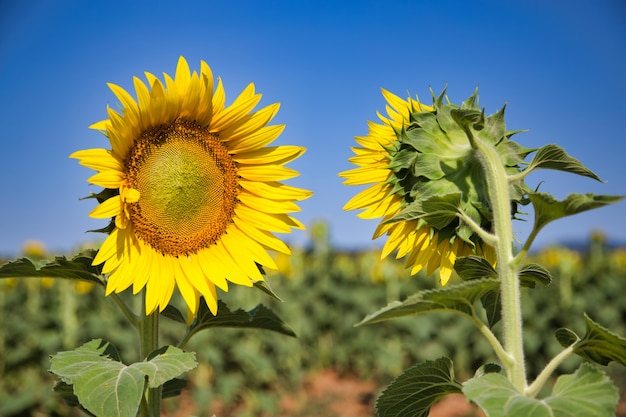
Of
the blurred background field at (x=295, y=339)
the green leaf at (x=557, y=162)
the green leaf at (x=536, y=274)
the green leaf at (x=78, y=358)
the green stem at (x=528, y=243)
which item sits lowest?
the blurred background field at (x=295, y=339)

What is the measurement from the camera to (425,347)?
893 centimetres

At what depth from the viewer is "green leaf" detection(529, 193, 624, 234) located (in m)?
1.05

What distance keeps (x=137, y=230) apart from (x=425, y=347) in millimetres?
7939

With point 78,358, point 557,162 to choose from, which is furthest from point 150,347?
point 557,162

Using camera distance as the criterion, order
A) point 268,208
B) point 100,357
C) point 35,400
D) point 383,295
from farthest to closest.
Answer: point 383,295
point 35,400
point 268,208
point 100,357

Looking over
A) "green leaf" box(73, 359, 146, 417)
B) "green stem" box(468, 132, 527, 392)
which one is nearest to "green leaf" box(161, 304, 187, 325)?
"green leaf" box(73, 359, 146, 417)

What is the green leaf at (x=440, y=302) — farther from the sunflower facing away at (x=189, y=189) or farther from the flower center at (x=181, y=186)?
the flower center at (x=181, y=186)

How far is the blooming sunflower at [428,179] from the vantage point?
135cm

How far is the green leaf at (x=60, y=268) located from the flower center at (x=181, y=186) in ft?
0.41

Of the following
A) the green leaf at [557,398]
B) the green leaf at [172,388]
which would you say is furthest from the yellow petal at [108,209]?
the green leaf at [557,398]

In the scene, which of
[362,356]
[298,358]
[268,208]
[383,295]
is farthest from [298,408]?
[268,208]

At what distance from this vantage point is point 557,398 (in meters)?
1.02

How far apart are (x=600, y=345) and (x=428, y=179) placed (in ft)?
1.54

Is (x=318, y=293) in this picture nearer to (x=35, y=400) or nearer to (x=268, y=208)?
(x=35, y=400)
